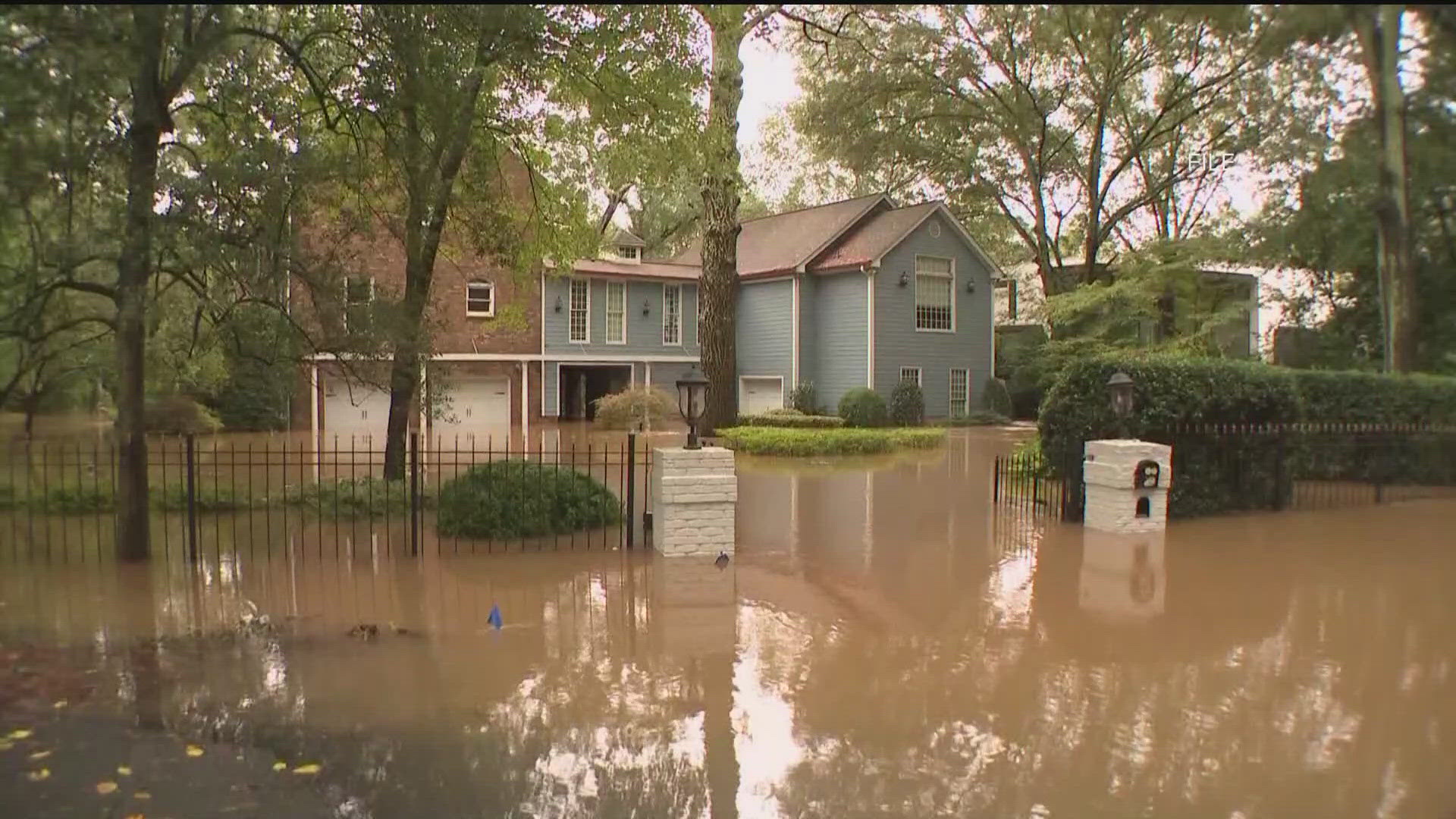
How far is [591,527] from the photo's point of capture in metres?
11.8

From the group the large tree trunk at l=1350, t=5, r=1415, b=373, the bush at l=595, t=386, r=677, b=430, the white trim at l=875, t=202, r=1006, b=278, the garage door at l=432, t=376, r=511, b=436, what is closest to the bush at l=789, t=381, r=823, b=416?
the bush at l=595, t=386, r=677, b=430

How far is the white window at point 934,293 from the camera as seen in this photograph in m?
32.1

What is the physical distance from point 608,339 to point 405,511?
21.0 metres

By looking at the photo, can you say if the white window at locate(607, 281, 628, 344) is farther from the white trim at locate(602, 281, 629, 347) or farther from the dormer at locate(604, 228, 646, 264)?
the dormer at locate(604, 228, 646, 264)

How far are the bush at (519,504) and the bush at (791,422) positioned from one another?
618 inches

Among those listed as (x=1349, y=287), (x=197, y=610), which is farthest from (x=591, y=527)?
(x=1349, y=287)

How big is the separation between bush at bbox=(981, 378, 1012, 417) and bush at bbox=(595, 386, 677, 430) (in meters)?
11.0

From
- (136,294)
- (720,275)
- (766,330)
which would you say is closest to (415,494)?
(136,294)

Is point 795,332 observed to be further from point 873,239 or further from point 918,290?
point 918,290

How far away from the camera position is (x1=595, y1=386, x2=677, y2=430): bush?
29.0m

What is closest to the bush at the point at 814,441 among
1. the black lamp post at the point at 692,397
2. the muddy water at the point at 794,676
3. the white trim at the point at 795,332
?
the white trim at the point at 795,332

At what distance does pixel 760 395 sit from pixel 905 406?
5.68m

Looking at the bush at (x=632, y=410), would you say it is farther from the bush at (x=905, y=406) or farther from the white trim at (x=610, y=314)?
the bush at (x=905, y=406)

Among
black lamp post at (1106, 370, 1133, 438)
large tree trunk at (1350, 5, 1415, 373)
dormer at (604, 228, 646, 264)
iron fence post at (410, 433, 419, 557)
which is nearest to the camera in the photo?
iron fence post at (410, 433, 419, 557)
